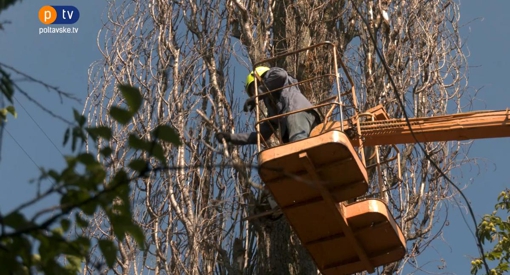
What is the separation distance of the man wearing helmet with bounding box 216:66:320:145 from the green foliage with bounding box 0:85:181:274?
16.0 feet

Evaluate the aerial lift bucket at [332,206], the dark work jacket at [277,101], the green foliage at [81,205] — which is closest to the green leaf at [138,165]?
the green foliage at [81,205]

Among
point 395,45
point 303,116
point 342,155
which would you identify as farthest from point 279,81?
point 395,45

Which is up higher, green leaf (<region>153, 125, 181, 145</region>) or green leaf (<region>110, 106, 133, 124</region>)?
green leaf (<region>110, 106, 133, 124</region>)

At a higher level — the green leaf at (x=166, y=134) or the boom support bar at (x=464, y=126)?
the boom support bar at (x=464, y=126)

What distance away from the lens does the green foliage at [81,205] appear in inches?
122

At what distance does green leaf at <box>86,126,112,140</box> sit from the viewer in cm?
324

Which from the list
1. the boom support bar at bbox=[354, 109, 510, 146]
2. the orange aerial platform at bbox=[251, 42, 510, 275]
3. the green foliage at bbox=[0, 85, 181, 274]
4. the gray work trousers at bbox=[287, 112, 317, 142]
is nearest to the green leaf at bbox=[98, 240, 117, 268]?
the green foliage at bbox=[0, 85, 181, 274]

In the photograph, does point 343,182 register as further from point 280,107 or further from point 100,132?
point 100,132

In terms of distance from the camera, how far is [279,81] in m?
8.55

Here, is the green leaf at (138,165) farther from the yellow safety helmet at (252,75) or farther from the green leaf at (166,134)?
the yellow safety helmet at (252,75)

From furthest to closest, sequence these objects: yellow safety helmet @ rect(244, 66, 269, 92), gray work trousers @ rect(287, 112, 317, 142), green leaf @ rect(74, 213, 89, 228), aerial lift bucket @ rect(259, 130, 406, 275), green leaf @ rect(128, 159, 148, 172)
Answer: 1. yellow safety helmet @ rect(244, 66, 269, 92)
2. gray work trousers @ rect(287, 112, 317, 142)
3. aerial lift bucket @ rect(259, 130, 406, 275)
4. green leaf @ rect(74, 213, 89, 228)
5. green leaf @ rect(128, 159, 148, 172)

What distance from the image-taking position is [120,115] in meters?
3.17

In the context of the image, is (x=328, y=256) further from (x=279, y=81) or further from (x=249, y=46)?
(x=249, y=46)

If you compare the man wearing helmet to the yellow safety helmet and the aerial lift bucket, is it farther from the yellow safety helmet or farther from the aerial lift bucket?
the aerial lift bucket
